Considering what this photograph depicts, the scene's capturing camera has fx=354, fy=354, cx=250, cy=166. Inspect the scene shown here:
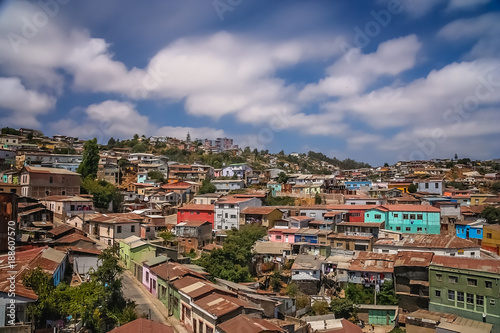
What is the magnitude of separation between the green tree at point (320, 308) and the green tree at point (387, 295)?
388cm

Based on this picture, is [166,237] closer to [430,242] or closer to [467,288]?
[430,242]

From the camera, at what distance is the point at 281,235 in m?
32.8

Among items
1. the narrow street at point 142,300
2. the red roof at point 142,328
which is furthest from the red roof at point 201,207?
the red roof at point 142,328

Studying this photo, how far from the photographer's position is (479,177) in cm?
7062

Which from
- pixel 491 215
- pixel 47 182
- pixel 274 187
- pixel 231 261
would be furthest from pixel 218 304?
pixel 274 187

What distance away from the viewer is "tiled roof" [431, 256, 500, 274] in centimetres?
2095

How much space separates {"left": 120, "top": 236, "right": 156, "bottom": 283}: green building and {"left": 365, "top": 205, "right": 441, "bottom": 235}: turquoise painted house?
71.9 feet

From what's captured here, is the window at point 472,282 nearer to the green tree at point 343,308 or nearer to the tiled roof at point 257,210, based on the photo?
the green tree at point 343,308

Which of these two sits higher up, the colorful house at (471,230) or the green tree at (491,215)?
the green tree at (491,215)

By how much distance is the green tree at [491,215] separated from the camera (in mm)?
37188

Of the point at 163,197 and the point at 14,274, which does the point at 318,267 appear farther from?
the point at 163,197

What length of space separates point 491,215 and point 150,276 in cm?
3547

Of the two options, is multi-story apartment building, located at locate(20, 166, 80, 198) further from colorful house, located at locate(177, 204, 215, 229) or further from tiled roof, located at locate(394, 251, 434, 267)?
tiled roof, located at locate(394, 251, 434, 267)

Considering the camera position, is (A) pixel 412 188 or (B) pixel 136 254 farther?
(A) pixel 412 188
